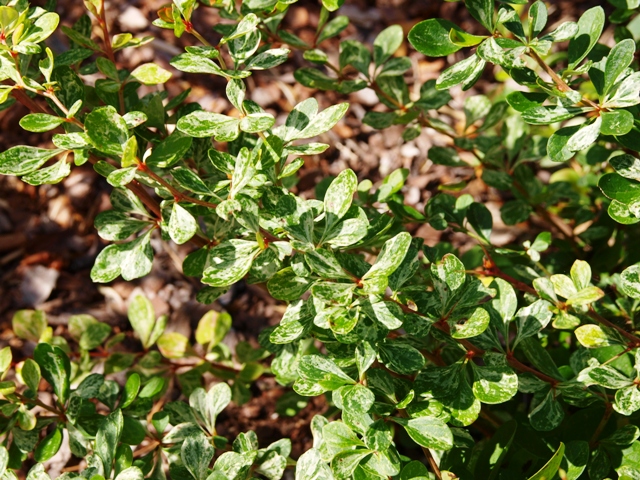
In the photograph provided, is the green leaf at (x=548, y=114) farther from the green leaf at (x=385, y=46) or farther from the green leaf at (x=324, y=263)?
the green leaf at (x=385, y=46)

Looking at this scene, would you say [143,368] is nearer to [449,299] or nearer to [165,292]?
[165,292]

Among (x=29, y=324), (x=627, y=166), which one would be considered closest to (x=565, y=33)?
(x=627, y=166)

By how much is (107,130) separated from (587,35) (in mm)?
983

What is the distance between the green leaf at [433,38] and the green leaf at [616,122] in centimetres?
32

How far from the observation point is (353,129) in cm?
308

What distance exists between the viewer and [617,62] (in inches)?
49.9

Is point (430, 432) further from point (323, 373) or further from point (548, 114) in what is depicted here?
point (548, 114)

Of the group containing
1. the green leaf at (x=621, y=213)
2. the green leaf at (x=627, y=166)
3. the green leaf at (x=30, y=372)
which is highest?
the green leaf at (x=627, y=166)

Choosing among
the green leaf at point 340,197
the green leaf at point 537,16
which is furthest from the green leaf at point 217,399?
the green leaf at point 537,16

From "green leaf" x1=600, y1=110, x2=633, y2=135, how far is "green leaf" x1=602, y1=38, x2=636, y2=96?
7 cm

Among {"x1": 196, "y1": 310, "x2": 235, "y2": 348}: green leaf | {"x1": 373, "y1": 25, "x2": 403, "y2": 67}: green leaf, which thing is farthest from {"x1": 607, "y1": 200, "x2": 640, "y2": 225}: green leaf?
{"x1": 196, "y1": 310, "x2": 235, "y2": 348}: green leaf

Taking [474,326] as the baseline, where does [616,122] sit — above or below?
above

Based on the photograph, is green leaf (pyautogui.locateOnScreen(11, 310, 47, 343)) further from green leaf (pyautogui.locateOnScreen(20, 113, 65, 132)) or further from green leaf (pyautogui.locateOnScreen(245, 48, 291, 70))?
green leaf (pyautogui.locateOnScreen(245, 48, 291, 70))

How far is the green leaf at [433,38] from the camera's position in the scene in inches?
51.4
